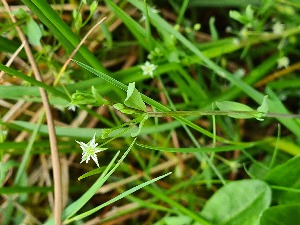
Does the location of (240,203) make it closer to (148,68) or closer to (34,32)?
(148,68)

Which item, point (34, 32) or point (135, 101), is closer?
point (135, 101)

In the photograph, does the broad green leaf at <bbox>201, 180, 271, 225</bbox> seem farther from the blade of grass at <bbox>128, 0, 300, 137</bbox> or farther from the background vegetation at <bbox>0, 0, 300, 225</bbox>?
the blade of grass at <bbox>128, 0, 300, 137</bbox>

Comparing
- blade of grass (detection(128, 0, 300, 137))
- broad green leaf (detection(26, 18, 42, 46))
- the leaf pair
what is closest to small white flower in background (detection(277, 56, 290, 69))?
blade of grass (detection(128, 0, 300, 137))

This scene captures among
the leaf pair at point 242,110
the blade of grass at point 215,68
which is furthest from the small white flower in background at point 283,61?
the leaf pair at point 242,110

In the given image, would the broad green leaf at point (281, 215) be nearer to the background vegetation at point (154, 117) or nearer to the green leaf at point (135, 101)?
the background vegetation at point (154, 117)

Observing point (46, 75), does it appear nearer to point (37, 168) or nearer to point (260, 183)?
point (37, 168)

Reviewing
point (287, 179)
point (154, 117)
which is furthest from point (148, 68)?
point (287, 179)

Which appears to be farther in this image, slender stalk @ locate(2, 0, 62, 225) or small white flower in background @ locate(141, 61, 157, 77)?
small white flower in background @ locate(141, 61, 157, 77)

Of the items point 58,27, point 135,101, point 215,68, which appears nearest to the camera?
point 135,101
